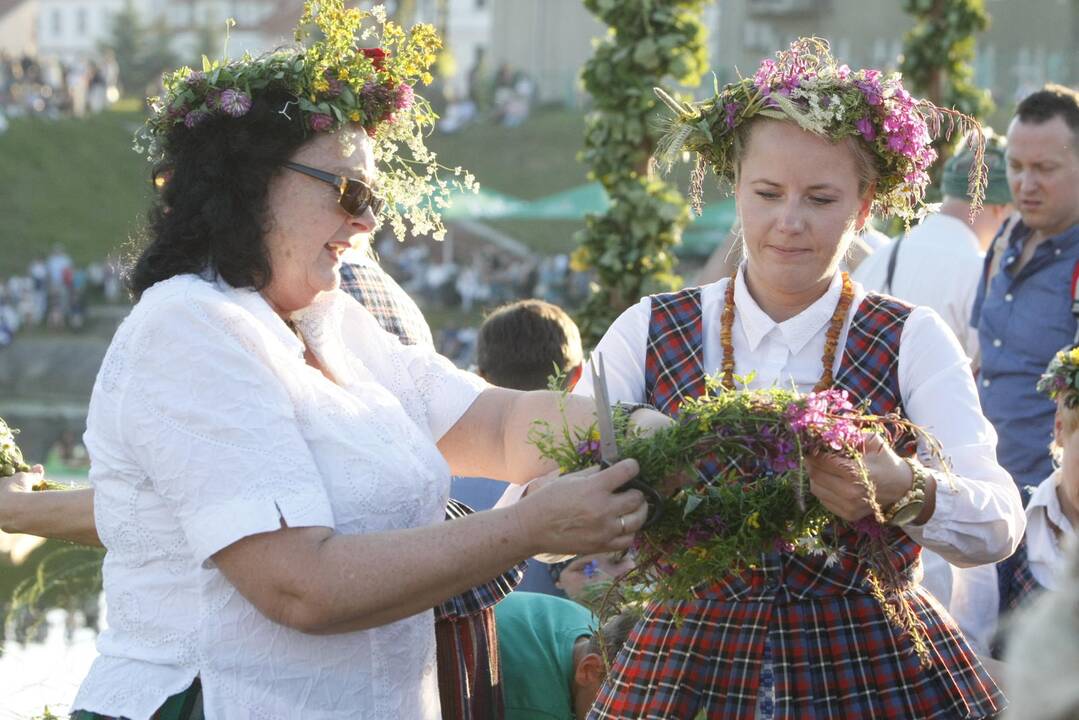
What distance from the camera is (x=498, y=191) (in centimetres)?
4134

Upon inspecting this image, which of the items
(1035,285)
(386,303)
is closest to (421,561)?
(386,303)

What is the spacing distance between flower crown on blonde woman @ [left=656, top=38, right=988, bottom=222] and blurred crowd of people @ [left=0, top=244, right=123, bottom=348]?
2757cm

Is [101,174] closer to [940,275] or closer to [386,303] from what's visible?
[940,275]

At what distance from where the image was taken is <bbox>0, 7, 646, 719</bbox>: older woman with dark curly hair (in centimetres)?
243

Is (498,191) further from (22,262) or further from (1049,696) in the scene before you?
(1049,696)

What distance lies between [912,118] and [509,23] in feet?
176

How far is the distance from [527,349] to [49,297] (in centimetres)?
2803

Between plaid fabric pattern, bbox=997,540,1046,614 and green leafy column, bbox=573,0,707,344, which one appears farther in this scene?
green leafy column, bbox=573,0,707,344

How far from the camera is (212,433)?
244 cm

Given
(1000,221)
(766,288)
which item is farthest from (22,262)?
(766,288)

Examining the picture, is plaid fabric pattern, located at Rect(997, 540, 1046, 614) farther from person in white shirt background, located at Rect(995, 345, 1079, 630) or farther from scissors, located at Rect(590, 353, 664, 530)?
scissors, located at Rect(590, 353, 664, 530)

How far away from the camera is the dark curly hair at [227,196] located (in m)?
2.66

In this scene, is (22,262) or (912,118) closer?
(912,118)

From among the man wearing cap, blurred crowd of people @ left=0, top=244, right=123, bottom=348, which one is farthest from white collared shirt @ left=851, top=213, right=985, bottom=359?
blurred crowd of people @ left=0, top=244, right=123, bottom=348
